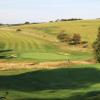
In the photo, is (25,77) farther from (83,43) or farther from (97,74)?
(83,43)

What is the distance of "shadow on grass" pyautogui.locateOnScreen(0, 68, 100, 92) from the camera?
34019 millimetres

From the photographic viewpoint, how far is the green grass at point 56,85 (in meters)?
28.6

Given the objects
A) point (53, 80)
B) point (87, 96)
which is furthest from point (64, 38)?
point (87, 96)

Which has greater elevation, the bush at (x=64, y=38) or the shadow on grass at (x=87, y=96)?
the bush at (x=64, y=38)

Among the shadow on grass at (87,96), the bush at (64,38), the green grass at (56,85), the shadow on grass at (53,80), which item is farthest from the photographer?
the bush at (64,38)

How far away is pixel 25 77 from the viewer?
3894cm

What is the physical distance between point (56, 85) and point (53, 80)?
274 cm

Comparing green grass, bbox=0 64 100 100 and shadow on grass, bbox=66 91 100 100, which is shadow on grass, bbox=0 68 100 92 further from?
shadow on grass, bbox=66 91 100 100

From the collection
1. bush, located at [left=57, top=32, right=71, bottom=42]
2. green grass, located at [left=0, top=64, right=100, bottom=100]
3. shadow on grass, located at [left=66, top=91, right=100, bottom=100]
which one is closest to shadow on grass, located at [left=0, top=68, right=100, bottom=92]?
green grass, located at [left=0, top=64, right=100, bottom=100]

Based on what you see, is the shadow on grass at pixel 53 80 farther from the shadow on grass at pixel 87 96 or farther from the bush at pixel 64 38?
the bush at pixel 64 38

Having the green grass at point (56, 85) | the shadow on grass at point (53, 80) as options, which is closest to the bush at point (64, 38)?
the green grass at point (56, 85)

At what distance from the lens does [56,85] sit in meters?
36.0

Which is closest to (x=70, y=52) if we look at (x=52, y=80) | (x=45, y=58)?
(x=45, y=58)

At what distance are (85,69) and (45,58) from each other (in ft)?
76.2
